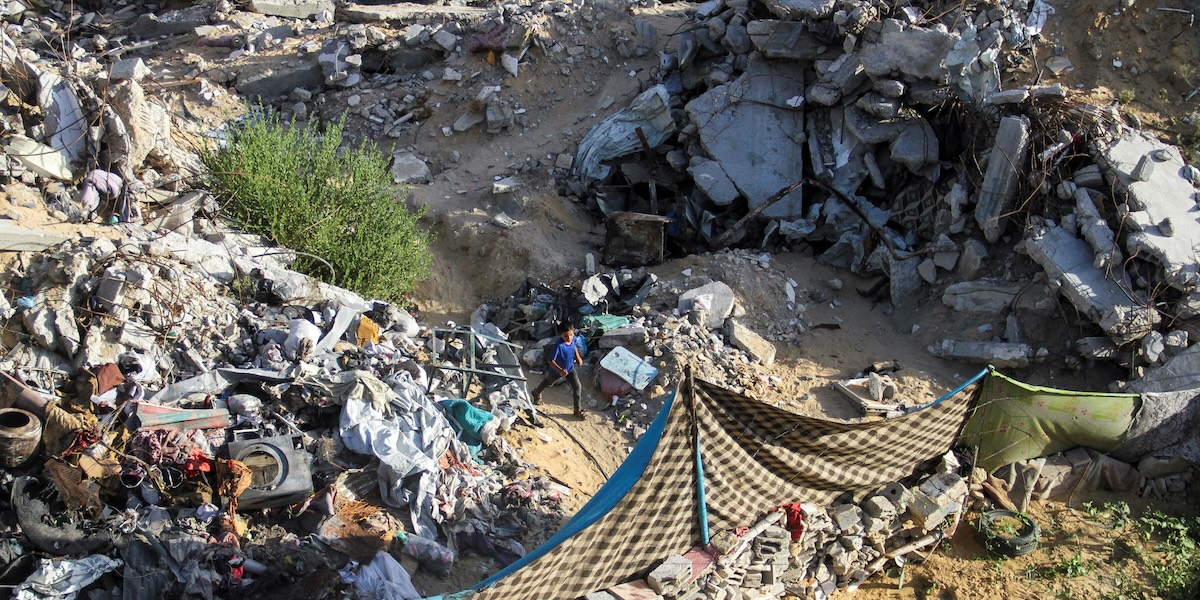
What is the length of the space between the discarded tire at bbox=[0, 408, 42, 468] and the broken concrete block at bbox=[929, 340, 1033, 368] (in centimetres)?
730

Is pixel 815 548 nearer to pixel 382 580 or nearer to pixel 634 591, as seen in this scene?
pixel 634 591

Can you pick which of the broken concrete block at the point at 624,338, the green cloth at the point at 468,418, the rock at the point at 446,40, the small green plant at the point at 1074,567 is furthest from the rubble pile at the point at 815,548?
the rock at the point at 446,40

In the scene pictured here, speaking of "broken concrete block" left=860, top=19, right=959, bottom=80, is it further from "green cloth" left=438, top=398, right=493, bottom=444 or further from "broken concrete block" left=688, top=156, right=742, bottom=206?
"green cloth" left=438, top=398, right=493, bottom=444

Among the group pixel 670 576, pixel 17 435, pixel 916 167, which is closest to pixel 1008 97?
pixel 916 167

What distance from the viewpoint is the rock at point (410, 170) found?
36.0 feet

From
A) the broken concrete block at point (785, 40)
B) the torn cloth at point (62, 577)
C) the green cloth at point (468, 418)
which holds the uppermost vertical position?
the broken concrete block at point (785, 40)

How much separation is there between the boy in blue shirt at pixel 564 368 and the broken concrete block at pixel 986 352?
3.52 metres

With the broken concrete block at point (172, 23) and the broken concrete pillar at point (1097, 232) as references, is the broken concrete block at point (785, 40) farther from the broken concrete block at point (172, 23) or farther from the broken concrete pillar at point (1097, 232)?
the broken concrete block at point (172, 23)

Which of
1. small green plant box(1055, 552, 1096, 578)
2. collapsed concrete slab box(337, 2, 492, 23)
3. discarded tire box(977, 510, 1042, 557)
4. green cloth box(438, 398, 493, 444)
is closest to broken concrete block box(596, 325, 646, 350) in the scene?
green cloth box(438, 398, 493, 444)

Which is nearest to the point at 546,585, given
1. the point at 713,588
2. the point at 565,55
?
the point at 713,588

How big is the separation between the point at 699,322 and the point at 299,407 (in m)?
3.68

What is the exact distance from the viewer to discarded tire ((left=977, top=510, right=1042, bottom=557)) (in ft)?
22.2

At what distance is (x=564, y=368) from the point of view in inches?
295

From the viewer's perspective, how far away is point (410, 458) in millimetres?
6129
